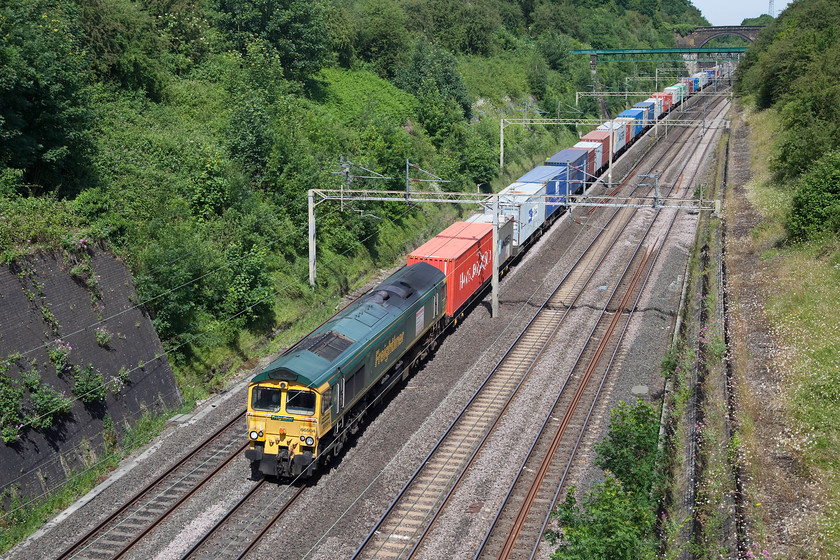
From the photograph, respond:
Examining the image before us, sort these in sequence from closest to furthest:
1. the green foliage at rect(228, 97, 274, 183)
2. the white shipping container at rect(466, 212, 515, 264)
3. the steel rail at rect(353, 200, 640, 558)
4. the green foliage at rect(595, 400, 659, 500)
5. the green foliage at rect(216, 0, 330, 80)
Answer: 1. the green foliage at rect(595, 400, 659, 500)
2. the steel rail at rect(353, 200, 640, 558)
3. the green foliage at rect(228, 97, 274, 183)
4. the white shipping container at rect(466, 212, 515, 264)
5. the green foliage at rect(216, 0, 330, 80)

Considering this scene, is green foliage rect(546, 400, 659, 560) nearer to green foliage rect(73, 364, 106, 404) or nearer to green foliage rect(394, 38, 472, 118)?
green foliage rect(73, 364, 106, 404)

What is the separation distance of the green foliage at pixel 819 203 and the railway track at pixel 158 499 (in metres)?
27.3

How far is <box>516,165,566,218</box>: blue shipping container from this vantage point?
43.8 meters

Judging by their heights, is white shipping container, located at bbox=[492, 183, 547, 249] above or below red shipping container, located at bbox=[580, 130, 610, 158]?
below

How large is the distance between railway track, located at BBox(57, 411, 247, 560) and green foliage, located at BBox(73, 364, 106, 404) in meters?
3.31

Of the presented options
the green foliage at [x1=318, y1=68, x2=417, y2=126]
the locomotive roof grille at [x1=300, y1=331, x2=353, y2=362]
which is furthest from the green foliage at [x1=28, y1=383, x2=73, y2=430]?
the green foliage at [x1=318, y1=68, x2=417, y2=126]

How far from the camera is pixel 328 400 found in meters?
19.7

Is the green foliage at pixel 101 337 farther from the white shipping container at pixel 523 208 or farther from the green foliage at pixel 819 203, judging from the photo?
the green foliage at pixel 819 203

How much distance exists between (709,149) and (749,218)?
101ft

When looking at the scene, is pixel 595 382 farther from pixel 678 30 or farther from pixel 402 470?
pixel 678 30

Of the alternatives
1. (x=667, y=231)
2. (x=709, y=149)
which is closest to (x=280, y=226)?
(x=667, y=231)

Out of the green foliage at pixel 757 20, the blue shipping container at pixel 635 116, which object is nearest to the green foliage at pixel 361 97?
the blue shipping container at pixel 635 116

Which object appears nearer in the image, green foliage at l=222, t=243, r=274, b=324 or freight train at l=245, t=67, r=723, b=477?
freight train at l=245, t=67, r=723, b=477

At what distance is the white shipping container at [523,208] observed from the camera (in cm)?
3772
